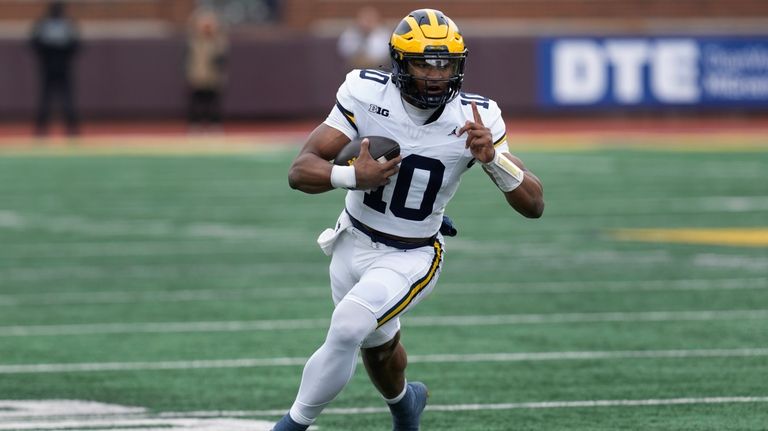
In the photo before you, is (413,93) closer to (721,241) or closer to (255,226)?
(721,241)

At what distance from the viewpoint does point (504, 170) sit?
6195mm

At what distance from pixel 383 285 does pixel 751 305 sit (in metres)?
4.67

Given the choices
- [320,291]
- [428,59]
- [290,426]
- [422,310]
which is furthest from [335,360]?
[320,291]

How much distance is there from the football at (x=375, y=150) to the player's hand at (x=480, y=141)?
268 mm

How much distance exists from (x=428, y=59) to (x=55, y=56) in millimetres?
20855

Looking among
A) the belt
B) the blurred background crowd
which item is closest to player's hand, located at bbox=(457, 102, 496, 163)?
the belt

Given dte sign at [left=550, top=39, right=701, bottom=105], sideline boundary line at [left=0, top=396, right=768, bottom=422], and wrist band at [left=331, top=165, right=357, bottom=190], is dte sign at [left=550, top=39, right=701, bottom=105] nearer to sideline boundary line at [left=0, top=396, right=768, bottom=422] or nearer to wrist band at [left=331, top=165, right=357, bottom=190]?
sideline boundary line at [left=0, top=396, right=768, bottom=422]

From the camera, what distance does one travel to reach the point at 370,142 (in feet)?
20.1

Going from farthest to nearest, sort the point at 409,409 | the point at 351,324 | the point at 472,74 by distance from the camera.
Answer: the point at 472,74 → the point at 409,409 → the point at 351,324

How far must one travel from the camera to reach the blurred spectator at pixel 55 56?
1032 inches

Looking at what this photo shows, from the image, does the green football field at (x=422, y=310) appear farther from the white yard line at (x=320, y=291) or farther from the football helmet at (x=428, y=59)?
the football helmet at (x=428, y=59)

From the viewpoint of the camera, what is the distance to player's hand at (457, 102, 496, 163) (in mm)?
6074

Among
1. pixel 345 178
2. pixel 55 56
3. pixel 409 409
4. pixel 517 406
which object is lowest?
pixel 55 56

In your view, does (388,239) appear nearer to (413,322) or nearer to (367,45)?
(413,322)
